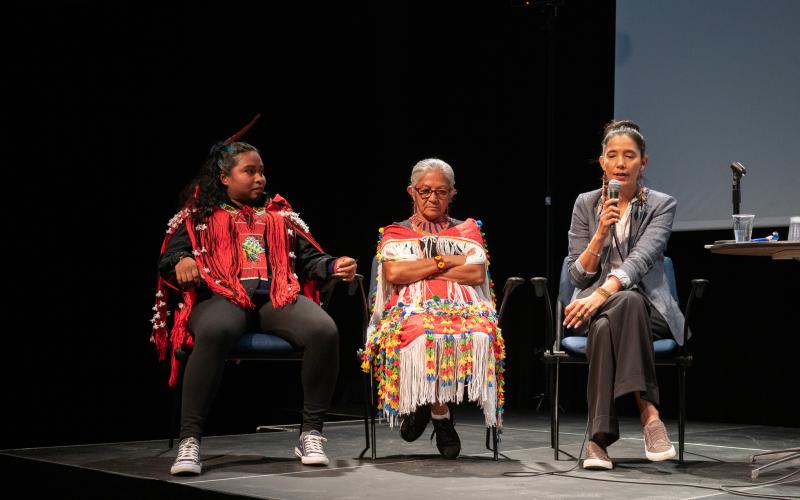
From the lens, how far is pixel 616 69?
502 cm

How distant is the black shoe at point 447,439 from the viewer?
10.3 ft

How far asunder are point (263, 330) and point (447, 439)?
71 cm

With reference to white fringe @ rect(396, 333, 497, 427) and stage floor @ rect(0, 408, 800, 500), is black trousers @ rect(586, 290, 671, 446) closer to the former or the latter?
stage floor @ rect(0, 408, 800, 500)

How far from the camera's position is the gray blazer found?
10.00 ft

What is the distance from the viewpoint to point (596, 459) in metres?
2.82

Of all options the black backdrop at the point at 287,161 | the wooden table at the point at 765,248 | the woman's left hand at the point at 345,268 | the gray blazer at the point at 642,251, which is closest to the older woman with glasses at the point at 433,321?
the woman's left hand at the point at 345,268

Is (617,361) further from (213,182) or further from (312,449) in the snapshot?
(213,182)

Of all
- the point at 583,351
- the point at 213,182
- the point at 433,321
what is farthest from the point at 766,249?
the point at 213,182

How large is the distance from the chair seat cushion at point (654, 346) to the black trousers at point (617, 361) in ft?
0.34

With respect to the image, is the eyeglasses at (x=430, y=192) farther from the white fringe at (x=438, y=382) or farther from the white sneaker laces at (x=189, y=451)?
the white sneaker laces at (x=189, y=451)

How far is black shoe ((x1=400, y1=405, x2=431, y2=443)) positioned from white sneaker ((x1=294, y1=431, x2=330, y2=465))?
0.31 metres

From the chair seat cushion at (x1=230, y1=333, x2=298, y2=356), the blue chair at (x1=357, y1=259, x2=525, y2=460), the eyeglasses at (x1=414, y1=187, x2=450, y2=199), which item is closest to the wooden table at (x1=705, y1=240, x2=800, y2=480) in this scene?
the blue chair at (x1=357, y1=259, x2=525, y2=460)

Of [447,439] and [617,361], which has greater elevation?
[617,361]

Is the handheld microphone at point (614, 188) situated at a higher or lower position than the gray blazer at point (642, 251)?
higher
